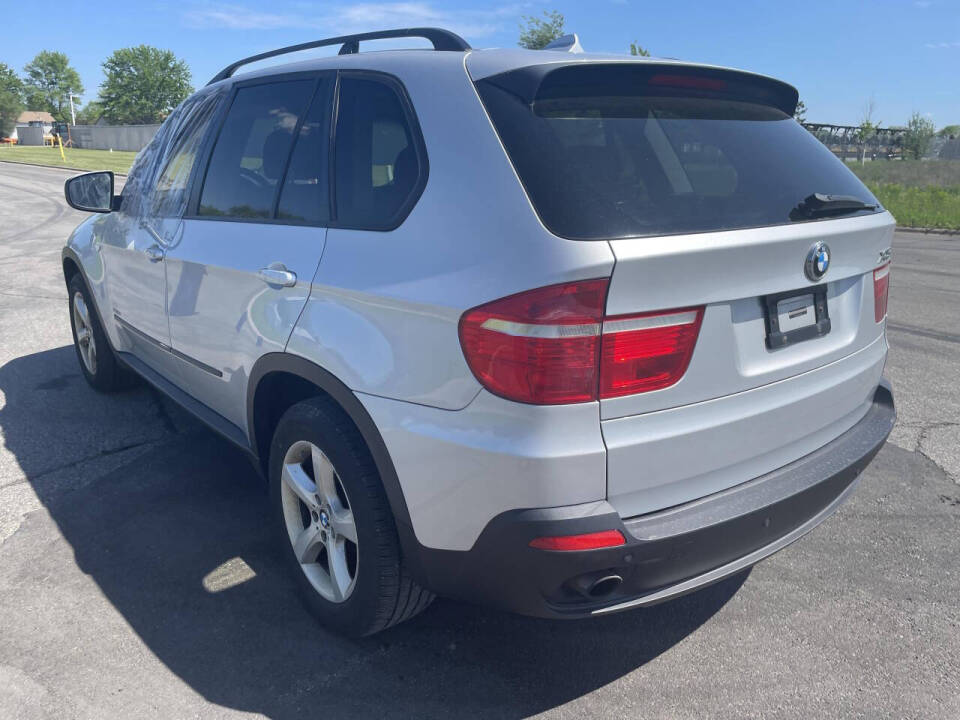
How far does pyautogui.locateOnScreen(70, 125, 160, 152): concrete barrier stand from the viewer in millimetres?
62562

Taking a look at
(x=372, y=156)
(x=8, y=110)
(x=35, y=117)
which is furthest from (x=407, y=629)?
(x=35, y=117)

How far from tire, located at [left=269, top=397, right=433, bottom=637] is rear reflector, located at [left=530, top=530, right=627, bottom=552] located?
572 mm

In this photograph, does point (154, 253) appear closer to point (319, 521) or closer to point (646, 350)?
point (319, 521)

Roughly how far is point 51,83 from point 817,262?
15992 centimetres

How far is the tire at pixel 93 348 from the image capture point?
4.95m

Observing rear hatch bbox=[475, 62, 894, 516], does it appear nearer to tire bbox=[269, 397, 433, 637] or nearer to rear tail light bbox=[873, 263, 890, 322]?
rear tail light bbox=[873, 263, 890, 322]

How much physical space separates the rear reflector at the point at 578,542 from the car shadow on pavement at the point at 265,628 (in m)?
0.74

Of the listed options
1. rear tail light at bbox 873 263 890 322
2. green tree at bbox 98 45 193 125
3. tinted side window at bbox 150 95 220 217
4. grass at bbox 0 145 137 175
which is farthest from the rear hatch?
green tree at bbox 98 45 193 125

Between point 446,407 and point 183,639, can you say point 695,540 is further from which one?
point 183,639

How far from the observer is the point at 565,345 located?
191 cm

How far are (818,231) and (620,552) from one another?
1.14m

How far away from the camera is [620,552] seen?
6.48ft

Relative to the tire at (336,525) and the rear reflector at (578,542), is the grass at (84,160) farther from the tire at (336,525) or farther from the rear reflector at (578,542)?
the rear reflector at (578,542)

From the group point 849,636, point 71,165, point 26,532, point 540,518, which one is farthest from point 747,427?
point 71,165
